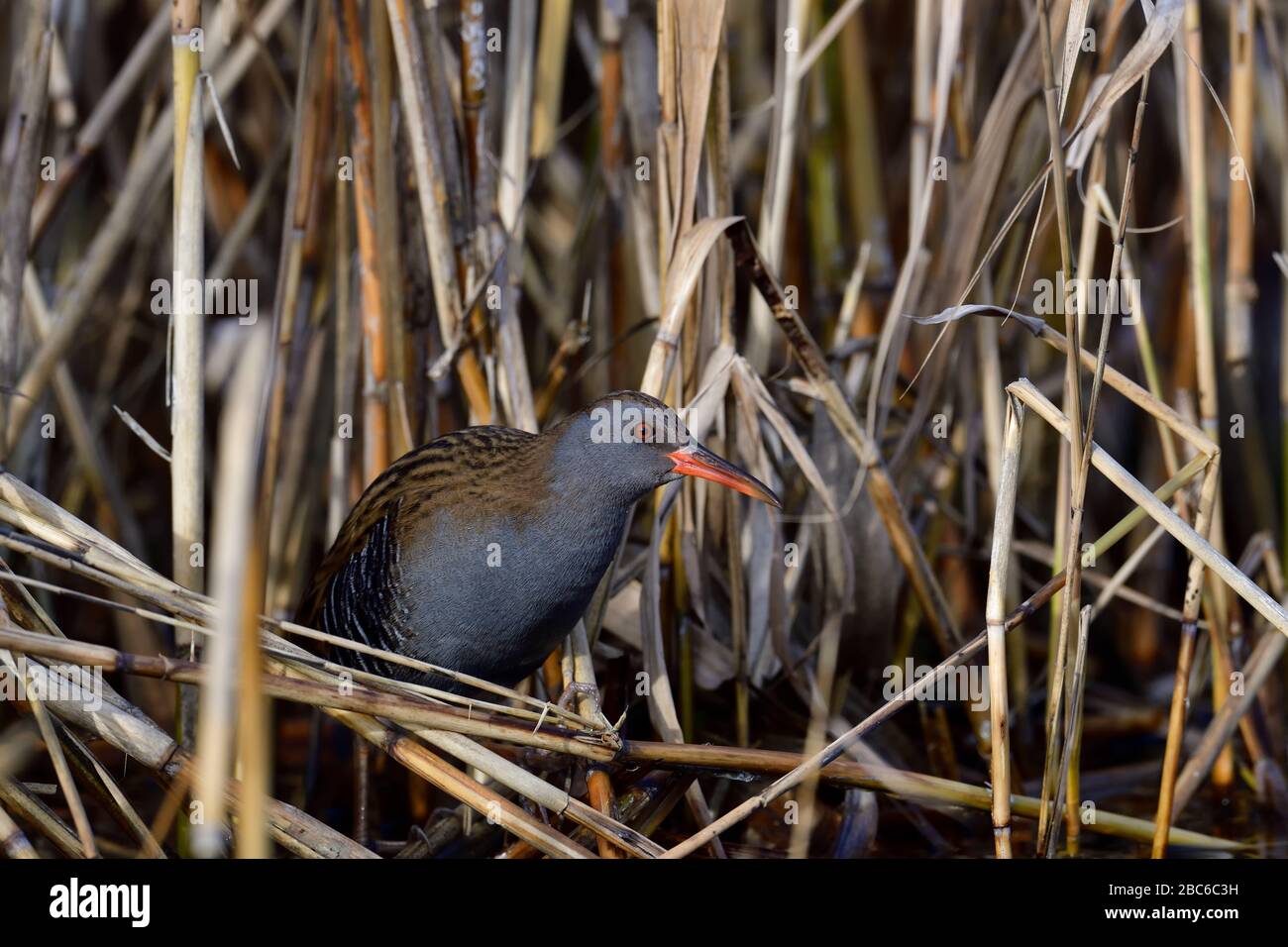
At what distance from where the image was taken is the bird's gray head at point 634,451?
97.2 inches

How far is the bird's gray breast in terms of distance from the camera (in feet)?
8.20

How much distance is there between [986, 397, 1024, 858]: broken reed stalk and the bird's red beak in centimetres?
49

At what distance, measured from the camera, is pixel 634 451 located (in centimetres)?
251

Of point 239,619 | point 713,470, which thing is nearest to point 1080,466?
point 713,470

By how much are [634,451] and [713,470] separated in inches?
6.1

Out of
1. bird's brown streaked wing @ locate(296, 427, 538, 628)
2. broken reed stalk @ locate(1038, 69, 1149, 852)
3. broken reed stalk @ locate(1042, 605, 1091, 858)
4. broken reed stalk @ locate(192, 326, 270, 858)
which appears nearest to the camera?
broken reed stalk @ locate(192, 326, 270, 858)

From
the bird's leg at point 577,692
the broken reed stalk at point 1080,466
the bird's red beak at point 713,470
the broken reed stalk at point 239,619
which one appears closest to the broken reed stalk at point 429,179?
the bird's red beak at point 713,470

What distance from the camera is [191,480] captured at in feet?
8.32

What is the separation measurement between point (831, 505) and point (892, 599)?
0.54 metres

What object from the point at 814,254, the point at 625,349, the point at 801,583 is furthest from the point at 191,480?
the point at 814,254

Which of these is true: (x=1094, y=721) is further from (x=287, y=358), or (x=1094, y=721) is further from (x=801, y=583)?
(x=287, y=358)

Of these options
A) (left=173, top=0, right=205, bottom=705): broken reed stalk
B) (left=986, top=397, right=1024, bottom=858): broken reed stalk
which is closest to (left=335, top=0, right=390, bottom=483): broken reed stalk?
(left=173, top=0, right=205, bottom=705): broken reed stalk

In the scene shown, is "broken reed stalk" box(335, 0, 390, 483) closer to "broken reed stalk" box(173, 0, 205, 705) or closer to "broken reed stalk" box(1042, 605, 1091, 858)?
"broken reed stalk" box(173, 0, 205, 705)
